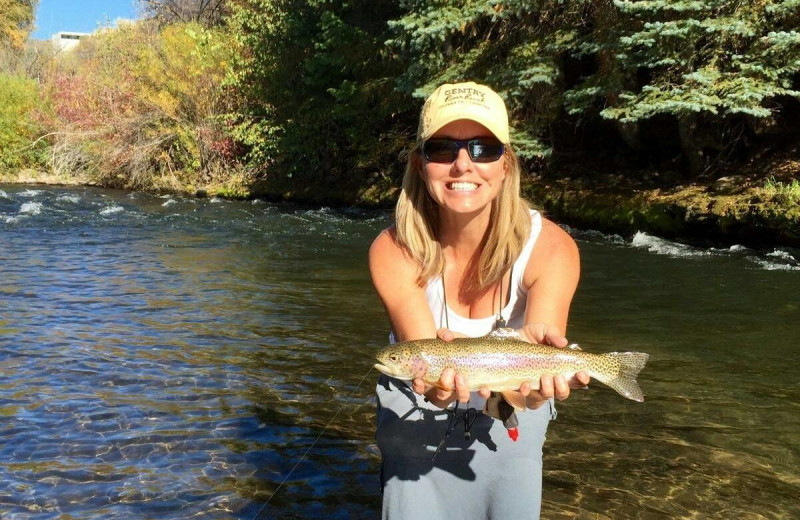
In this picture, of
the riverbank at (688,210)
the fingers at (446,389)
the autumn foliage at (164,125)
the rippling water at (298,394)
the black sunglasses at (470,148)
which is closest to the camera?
the fingers at (446,389)

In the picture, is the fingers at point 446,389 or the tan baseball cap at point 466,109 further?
the tan baseball cap at point 466,109

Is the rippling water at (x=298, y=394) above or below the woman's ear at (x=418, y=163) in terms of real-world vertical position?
below

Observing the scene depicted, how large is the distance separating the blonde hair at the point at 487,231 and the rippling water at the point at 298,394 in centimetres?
209

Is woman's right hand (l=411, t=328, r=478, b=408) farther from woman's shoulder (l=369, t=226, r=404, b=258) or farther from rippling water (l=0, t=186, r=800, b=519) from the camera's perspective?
rippling water (l=0, t=186, r=800, b=519)

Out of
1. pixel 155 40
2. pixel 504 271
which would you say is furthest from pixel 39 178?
pixel 504 271

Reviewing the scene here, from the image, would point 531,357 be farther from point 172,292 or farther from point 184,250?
point 184,250

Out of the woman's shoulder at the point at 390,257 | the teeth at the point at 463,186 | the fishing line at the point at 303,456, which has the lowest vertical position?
the fishing line at the point at 303,456

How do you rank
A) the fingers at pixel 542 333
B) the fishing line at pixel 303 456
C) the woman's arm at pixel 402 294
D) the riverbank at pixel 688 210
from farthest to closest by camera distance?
the riverbank at pixel 688 210, the fishing line at pixel 303 456, the woman's arm at pixel 402 294, the fingers at pixel 542 333

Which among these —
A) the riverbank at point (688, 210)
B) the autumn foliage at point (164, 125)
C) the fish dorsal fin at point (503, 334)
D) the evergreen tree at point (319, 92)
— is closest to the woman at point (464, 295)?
the fish dorsal fin at point (503, 334)

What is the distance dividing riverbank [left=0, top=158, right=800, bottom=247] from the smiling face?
10.7 m

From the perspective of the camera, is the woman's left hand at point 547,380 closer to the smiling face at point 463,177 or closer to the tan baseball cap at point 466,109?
the smiling face at point 463,177

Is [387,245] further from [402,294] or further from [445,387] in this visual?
[445,387]

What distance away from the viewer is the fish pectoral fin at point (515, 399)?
2.75 meters

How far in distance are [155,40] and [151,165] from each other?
23.9 ft
